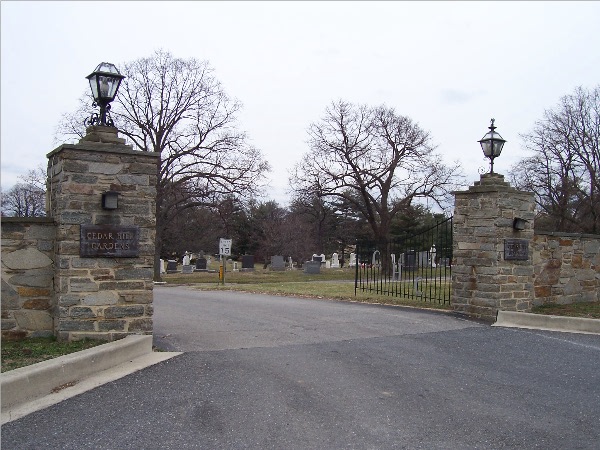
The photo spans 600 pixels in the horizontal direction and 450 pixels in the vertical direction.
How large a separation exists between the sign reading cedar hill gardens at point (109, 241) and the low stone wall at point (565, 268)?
747 centimetres

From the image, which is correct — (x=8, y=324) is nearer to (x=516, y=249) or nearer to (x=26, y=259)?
(x=26, y=259)

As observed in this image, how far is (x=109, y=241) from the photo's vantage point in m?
6.65

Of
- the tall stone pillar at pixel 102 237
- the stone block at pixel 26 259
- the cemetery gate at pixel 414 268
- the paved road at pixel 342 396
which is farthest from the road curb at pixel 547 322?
the stone block at pixel 26 259

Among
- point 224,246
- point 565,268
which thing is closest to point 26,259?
point 565,268

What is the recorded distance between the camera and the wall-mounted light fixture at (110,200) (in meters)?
6.58

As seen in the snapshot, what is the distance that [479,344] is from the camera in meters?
7.61

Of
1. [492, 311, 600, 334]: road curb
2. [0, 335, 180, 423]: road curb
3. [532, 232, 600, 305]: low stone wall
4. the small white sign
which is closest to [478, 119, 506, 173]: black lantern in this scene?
[532, 232, 600, 305]: low stone wall

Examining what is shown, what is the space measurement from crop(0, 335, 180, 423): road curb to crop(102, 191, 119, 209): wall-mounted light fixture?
162 centimetres

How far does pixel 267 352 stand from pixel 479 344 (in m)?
3.05

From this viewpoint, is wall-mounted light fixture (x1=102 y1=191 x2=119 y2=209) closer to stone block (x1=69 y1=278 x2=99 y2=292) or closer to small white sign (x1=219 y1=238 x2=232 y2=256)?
stone block (x1=69 y1=278 x2=99 y2=292)

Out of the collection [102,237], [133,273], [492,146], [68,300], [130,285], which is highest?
[492,146]

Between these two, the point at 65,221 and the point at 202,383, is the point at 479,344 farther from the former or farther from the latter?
the point at 65,221

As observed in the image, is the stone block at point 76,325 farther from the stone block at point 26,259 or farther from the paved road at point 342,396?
the paved road at point 342,396

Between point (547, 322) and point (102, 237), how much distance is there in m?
7.21
